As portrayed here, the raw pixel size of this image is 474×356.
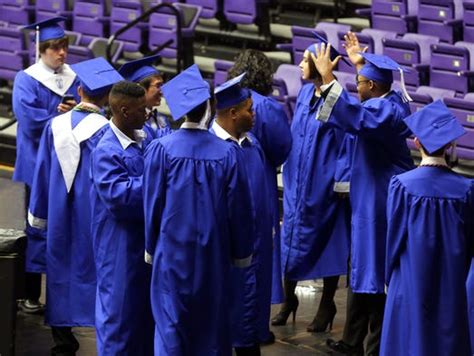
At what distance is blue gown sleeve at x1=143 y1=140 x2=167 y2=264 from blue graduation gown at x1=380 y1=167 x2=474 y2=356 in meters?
1.13

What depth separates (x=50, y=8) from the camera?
15109mm

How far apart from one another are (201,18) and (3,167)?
127 inches

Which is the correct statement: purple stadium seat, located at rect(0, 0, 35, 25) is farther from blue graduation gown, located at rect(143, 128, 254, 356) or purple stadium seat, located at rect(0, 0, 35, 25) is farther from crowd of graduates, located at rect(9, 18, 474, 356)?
blue graduation gown, located at rect(143, 128, 254, 356)

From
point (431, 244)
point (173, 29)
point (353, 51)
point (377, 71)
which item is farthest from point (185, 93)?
point (173, 29)

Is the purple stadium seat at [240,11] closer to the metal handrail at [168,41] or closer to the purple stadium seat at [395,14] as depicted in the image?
the metal handrail at [168,41]

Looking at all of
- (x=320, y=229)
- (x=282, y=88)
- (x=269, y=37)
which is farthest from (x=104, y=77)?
(x=269, y=37)

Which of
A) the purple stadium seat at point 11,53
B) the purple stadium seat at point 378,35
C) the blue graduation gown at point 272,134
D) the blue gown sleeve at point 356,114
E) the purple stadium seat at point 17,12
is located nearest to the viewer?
the blue gown sleeve at point 356,114

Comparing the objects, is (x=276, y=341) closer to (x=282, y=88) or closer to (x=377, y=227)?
(x=377, y=227)

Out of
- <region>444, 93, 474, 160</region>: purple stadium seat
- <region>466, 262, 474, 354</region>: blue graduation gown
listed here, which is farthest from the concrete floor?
<region>444, 93, 474, 160</region>: purple stadium seat

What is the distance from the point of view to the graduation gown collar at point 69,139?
7578mm

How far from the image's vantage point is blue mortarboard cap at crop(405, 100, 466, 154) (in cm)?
656

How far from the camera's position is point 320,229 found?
8250 millimetres

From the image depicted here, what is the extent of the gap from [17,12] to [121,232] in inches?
339

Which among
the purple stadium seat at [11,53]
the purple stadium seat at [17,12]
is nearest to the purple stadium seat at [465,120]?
the purple stadium seat at [11,53]
